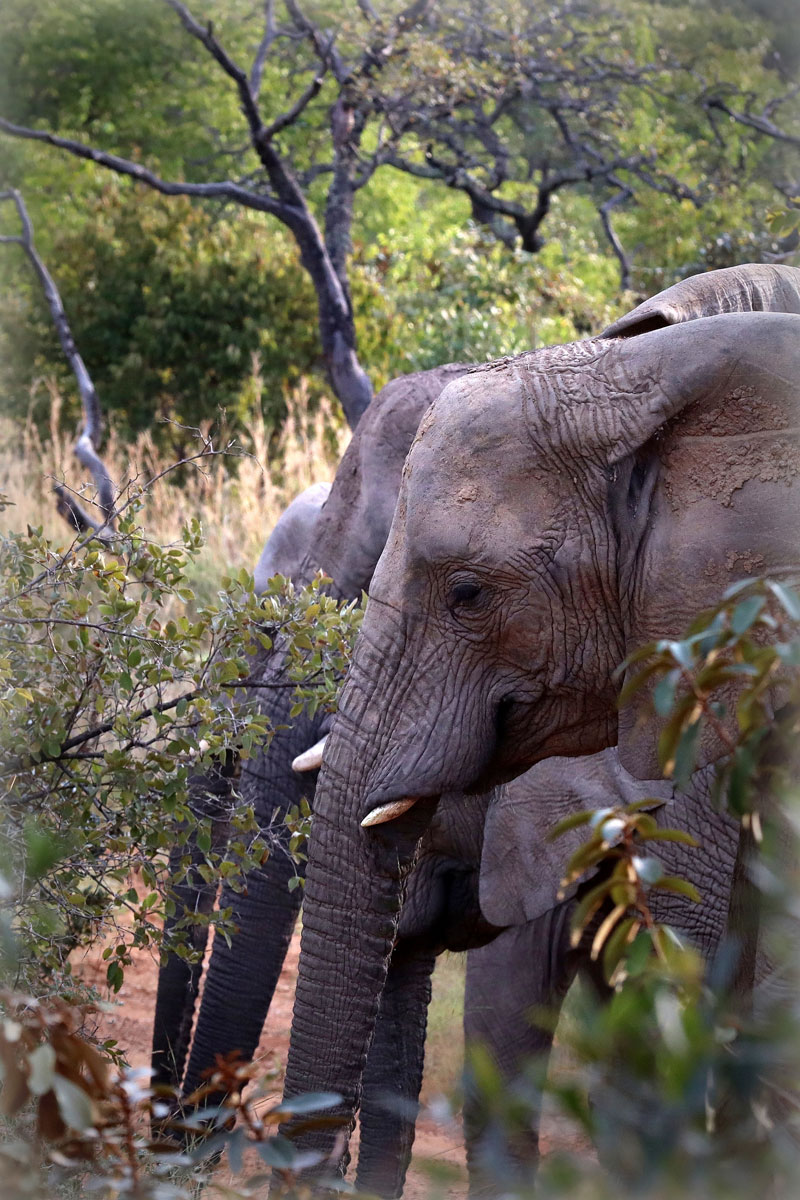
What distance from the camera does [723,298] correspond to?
7.93 ft

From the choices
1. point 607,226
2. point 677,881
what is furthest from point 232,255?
point 677,881

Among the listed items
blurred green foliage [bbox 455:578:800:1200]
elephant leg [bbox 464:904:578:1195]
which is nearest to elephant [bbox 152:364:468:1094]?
elephant leg [bbox 464:904:578:1195]

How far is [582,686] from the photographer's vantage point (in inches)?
94.0

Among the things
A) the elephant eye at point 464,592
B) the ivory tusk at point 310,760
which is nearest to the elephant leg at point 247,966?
the ivory tusk at point 310,760

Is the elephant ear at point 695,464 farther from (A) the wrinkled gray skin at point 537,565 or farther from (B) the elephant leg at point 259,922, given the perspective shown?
(B) the elephant leg at point 259,922

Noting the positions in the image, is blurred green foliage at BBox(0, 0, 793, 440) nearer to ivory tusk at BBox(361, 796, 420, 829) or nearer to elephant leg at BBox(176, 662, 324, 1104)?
elephant leg at BBox(176, 662, 324, 1104)

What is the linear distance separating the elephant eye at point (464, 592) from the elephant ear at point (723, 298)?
50 cm

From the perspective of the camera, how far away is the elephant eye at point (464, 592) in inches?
91.7

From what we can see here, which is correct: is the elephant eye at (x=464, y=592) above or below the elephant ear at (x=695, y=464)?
below

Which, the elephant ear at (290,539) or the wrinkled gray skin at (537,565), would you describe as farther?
the elephant ear at (290,539)

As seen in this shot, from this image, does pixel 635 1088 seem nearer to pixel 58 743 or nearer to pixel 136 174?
pixel 58 743

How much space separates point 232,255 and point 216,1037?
1007cm

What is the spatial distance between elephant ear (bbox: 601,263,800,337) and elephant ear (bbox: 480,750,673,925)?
102 cm

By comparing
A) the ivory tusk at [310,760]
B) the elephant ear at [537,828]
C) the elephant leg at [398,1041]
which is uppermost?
the ivory tusk at [310,760]
